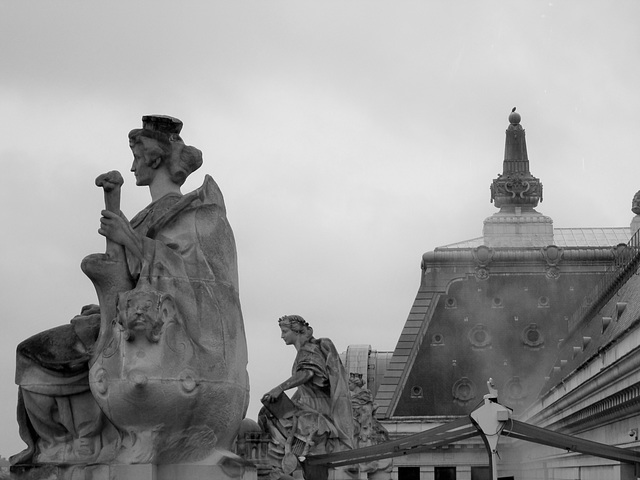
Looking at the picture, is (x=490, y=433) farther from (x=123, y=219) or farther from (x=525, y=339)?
(x=525, y=339)

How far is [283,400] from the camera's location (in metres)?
26.5

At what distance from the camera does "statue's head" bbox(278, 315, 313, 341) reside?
26.2 meters

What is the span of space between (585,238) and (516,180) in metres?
6.56

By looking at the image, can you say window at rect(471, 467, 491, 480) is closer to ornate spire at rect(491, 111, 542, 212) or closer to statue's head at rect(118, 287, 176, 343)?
ornate spire at rect(491, 111, 542, 212)

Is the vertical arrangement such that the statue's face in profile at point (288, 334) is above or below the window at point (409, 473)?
below

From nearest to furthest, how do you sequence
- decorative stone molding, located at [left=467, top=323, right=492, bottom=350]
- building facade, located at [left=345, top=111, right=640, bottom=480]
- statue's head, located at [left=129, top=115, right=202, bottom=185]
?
statue's head, located at [left=129, top=115, right=202, bottom=185] → building facade, located at [left=345, top=111, right=640, bottom=480] → decorative stone molding, located at [left=467, top=323, right=492, bottom=350]

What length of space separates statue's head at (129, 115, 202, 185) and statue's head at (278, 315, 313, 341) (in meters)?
9.55

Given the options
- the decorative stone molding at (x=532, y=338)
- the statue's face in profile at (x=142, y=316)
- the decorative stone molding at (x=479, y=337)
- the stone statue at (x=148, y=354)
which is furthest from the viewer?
the decorative stone molding at (x=532, y=338)

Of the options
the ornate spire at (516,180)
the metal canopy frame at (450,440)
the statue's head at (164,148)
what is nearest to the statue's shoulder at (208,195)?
the statue's head at (164,148)

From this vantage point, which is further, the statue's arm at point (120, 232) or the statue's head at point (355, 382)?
the statue's head at point (355, 382)

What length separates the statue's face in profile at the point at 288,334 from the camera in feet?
85.8

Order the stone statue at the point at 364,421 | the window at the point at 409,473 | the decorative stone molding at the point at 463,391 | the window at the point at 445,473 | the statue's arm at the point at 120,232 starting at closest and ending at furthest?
the statue's arm at the point at 120,232 < the stone statue at the point at 364,421 < the window at the point at 445,473 < the window at the point at 409,473 < the decorative stone molding at the point at 463,391

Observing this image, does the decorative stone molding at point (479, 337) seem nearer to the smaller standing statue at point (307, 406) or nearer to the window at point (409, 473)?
the window at point (409, 473)

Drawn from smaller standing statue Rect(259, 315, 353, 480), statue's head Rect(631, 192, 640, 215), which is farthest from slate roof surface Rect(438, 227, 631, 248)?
smaller standing statue Rect(259, 315, 353, 480)
